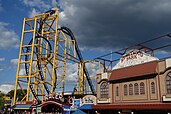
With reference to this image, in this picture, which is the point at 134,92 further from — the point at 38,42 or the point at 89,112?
the point at 38,42

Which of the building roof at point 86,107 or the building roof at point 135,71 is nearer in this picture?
the building roof at point 135,71

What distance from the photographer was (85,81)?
4525cm

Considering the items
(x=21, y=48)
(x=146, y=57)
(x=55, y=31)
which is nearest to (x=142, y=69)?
(x=146, y=57)

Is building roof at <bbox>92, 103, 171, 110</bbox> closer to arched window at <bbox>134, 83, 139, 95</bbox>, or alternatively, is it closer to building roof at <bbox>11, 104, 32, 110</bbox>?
arched window at <bbox>134, 83, 139, 95</bbox>

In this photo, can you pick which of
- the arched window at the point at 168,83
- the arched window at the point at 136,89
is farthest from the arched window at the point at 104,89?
the arched window at the point at 168,83

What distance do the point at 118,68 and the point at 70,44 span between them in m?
23.5

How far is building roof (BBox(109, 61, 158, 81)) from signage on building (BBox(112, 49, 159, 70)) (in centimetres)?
45

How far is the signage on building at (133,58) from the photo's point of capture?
2108 centimetres

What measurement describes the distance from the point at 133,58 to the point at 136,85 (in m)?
2.84

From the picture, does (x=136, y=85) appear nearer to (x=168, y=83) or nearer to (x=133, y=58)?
(x=133, y=58)

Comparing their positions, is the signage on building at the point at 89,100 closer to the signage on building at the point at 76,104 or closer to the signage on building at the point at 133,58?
the signage on building at the point at 76,104

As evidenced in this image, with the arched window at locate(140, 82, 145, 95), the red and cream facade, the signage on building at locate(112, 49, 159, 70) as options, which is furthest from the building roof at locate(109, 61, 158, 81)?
the arched window at locate(140, 82, 145, 95)

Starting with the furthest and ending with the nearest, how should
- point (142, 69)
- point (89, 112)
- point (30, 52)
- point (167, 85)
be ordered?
point (30, 52) < point (89, 112) < point (142, 69) < point (167, 85)

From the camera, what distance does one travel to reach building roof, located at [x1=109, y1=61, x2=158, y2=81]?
64.8 feet
